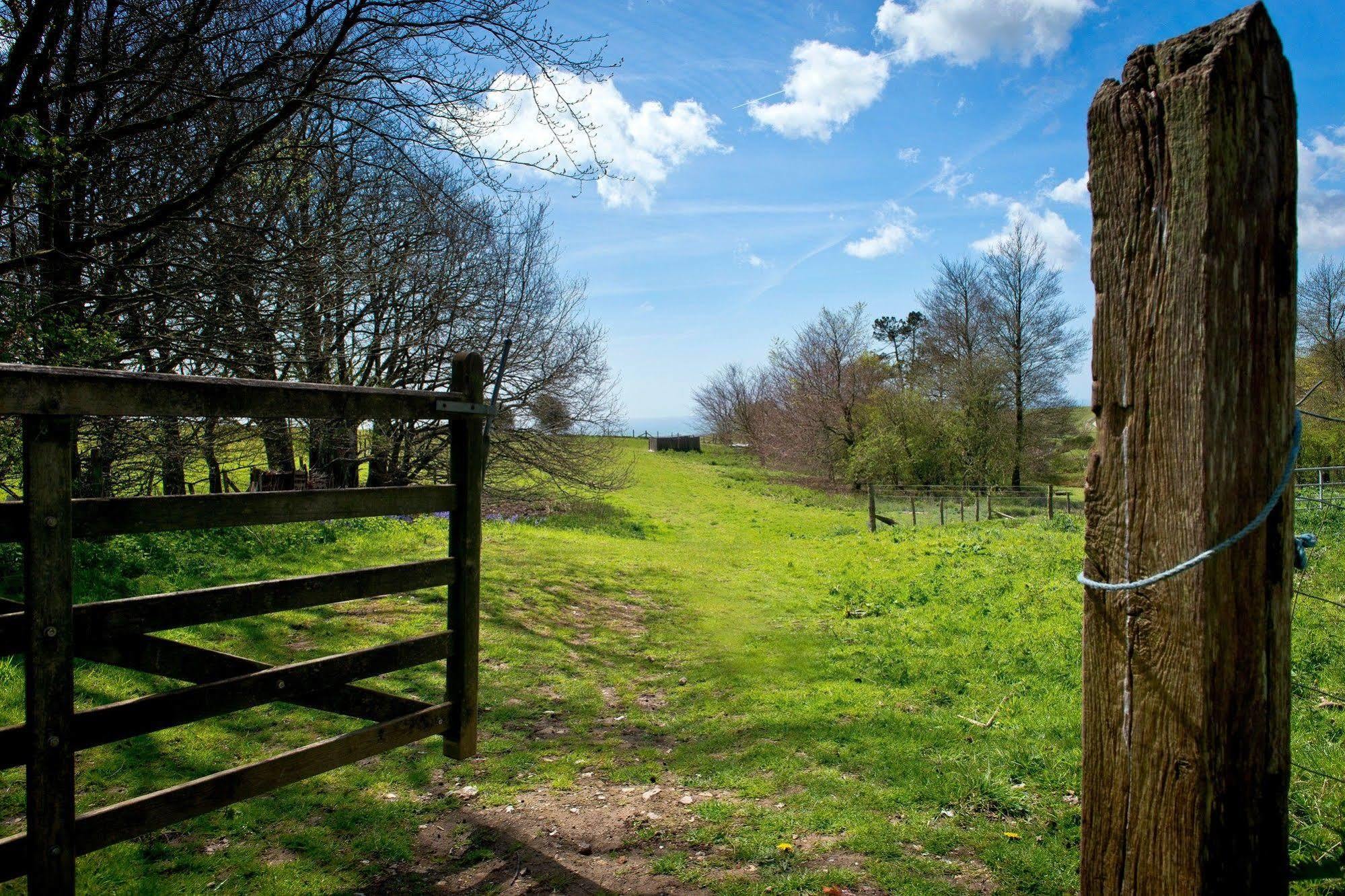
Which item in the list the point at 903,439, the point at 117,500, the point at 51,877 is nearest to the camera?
the point at 51,877

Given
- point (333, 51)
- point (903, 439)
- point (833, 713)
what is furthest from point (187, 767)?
point (903, 439)

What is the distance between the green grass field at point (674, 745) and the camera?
363cm

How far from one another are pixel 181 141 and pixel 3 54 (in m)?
1.42

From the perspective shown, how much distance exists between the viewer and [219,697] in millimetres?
Result: 3092

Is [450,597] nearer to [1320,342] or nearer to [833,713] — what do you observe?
[833,713]

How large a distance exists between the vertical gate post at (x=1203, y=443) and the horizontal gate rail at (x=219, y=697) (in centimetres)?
316

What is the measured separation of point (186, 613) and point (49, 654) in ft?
1.63

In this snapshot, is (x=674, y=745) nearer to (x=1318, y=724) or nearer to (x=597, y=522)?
(x=1318, y=724)

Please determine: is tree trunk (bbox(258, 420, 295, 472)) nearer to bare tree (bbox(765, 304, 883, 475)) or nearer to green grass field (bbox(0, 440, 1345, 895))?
green grass field (bbox(0, 440, 1345, 895))

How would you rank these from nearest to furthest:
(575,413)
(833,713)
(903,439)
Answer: (833,713), (575,413), (903,439)

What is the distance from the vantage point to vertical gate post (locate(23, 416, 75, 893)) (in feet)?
8.21

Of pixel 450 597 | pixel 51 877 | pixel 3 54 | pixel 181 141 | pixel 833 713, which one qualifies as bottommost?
pixel 833 713

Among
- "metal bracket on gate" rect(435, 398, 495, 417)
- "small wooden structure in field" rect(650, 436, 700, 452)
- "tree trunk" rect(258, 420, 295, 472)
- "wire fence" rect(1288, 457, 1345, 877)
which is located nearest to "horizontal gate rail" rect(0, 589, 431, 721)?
"metal bracket on gate" rect(435, 398, 495, 417)

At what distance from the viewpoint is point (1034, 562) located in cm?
1068
